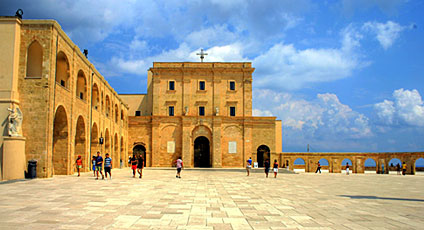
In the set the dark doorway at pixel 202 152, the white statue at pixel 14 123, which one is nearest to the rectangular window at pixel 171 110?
the dark doorway at pixel 202 152

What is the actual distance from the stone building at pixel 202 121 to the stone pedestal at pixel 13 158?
26236mm

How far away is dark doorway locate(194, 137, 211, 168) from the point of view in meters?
45.2

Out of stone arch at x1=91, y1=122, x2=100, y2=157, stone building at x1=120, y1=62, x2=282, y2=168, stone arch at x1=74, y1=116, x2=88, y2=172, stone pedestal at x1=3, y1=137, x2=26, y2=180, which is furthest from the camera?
stone building at x1=120, y1=62, x2=282, y2=168

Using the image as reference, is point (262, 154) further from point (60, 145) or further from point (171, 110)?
point (60, 145)

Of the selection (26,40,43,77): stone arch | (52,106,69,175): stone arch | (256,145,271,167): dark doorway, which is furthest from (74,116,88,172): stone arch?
(256,145,271,167): dark doorway

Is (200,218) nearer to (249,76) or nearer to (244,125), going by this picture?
(244,125)

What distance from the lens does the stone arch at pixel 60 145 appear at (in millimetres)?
22375

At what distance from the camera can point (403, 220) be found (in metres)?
8.18

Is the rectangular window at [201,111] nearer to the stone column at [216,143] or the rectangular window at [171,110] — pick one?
the stone column at [216,143]

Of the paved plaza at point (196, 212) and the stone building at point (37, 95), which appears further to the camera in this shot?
the stone building at point (37, 95)

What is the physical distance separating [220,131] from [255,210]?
3485 cm

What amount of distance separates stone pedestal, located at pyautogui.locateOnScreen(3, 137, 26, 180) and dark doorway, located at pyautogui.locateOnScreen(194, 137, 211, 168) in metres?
28.3

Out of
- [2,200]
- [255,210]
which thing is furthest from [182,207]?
[2,200]

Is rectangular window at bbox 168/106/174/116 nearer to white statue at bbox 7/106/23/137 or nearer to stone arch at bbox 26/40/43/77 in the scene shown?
stone arch at bbox 26/40/43/77
